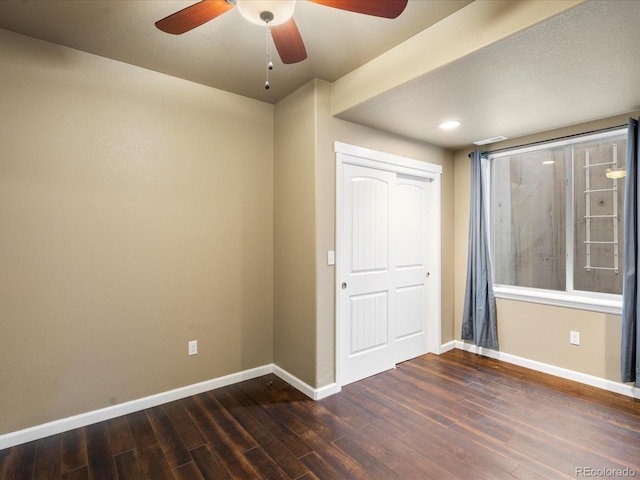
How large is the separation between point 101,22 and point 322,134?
1621 millimetres

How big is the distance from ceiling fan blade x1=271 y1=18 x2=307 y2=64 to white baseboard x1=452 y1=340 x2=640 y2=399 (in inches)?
137

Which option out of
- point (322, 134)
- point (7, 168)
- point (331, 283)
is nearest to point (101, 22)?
point (7, 168)

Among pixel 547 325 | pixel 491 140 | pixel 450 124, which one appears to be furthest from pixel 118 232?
pixel 547 325

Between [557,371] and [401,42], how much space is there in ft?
10.9

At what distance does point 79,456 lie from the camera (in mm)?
2031

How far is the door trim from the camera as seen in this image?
2.87 meters

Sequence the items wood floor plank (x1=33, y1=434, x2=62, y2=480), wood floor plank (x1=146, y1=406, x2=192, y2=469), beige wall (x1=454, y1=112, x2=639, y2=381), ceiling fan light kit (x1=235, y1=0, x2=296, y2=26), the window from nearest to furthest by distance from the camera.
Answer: ceiling fan light kit (x1=235, y1=0, x2=296, y2=26) < wood floor plank (x1=33, y1=434, x2=62, y2=480) < wood floor plank (x1=146, y1=406, x2=192, y2=469) < beige wall (x1=454, y1=112, x2=639, y2=381) < the window

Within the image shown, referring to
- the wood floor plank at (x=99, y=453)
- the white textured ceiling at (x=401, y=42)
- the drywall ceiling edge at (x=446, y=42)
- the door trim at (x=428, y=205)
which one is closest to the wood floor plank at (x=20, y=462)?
the wood floor plank at (x=99, y=453)

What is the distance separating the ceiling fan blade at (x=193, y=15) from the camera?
142cm

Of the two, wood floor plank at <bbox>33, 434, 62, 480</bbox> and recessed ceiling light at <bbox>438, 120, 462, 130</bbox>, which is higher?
recessed ceiling light at <bbox>438, 120, 462, 130</bbox>

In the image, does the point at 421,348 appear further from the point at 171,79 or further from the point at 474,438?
the point at 171,79

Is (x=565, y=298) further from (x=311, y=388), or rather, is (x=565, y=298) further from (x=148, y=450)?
(x=148, y=450)

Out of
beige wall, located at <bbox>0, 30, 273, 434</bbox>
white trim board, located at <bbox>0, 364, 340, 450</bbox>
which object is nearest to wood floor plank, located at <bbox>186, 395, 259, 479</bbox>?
white trim board, located at <bbox>0, 364, 340, 450</bbox>

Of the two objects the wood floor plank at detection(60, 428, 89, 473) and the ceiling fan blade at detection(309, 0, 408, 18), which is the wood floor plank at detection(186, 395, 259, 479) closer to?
the wood floor plank at detection(60, 428, 89, 473)
